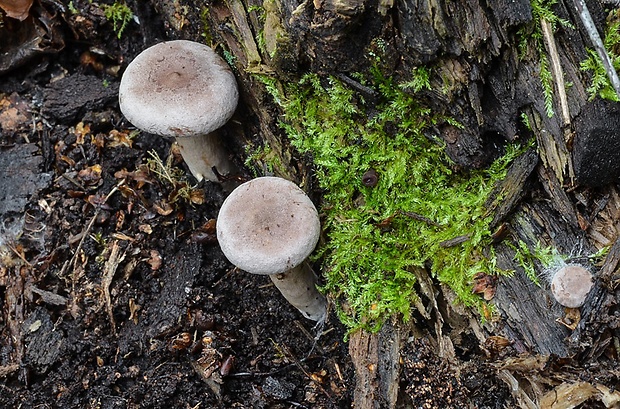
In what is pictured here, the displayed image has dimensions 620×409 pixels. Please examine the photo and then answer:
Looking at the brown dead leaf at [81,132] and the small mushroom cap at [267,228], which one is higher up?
the small mushroom cap at [267,228]

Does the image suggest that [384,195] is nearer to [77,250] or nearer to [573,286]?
[573,286]

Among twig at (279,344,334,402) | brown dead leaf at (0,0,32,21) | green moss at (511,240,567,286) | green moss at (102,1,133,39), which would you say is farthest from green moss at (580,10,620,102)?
brown dead leaf at (0,0,32,21)

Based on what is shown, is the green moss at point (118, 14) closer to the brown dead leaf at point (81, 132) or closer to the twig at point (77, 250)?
the brown dead leaf at point (81, 132)

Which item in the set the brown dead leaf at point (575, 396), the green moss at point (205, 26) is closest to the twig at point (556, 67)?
the brown dead leaf at point (575, 396)

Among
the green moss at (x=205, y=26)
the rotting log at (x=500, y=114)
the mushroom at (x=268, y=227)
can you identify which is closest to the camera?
the rotting log at (x=500, y=114)

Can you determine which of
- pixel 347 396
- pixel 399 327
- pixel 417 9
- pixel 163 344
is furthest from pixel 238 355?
pixel 417 9

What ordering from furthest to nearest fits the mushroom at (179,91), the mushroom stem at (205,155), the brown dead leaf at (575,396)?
the mushroom stem at (205,155), the mushroom at (179,91), the brown dead leaf at (575,396)

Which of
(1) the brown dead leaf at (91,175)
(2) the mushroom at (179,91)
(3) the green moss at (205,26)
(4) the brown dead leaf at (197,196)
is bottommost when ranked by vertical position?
(1) the brown dead leaf at (91,175)

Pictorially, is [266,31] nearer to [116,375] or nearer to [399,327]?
[399,327]
